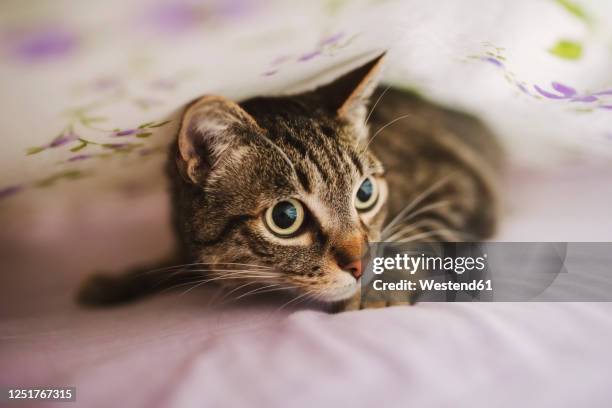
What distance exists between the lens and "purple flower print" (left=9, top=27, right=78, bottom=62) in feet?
1.88

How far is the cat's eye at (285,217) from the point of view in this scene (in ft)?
2.63

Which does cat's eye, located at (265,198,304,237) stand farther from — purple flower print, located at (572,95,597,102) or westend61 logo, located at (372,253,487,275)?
purple flower print, located at (572,95,597,102)

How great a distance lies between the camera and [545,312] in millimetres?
772

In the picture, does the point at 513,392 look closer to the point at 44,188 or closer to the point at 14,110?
the point at 14,110

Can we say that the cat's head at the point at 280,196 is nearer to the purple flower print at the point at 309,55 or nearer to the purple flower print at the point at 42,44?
the purple flower print at the point at 309,55

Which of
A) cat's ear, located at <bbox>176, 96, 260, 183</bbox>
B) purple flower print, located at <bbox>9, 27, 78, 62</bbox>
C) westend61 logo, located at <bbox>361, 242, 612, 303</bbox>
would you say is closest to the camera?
purple flower print, located at <bbox>9, 27, 78, 62</bbox>

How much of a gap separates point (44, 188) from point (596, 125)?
960 millimetres

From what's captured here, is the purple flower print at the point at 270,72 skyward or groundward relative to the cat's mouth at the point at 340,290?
skyward

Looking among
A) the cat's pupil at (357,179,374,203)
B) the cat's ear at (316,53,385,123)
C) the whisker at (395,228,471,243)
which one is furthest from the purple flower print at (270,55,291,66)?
the whisker at (395,228,471,243)

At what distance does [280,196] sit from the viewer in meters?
0.79

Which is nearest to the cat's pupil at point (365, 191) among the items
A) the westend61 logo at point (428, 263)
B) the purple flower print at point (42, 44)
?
the westend61 logo at point (428, 263)

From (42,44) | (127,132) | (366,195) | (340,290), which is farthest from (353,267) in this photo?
(42,44)

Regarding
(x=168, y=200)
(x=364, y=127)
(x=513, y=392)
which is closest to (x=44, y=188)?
(x=168, y=200)

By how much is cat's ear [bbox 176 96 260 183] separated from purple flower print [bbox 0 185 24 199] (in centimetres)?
28
